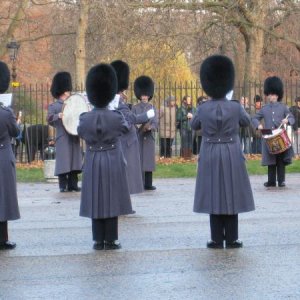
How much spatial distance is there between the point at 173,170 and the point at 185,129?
3192mm

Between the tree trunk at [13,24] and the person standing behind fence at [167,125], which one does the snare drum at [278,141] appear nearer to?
the person standing behind fence at [167,125]

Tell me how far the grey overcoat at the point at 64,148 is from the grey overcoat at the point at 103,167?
5707 mm

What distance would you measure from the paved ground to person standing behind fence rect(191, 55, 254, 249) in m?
0.32

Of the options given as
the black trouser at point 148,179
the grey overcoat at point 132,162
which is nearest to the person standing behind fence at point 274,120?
the black trouser at point 148,179

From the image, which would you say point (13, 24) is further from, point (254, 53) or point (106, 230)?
point (106, 230)

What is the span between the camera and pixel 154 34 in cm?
2920

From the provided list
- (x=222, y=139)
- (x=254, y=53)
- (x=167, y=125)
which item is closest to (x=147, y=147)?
(x=222, y=139)

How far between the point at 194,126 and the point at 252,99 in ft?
48.7

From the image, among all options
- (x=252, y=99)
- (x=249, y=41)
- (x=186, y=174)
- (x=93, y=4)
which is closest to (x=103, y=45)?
(x=93, y=4)

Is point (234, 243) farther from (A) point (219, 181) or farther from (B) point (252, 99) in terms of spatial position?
(B) point (252, 99)

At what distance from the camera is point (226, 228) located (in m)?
9.89

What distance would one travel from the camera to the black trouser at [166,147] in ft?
74.6

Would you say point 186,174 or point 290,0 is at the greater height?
point 290,0

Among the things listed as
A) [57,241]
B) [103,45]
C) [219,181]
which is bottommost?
[57,241]
